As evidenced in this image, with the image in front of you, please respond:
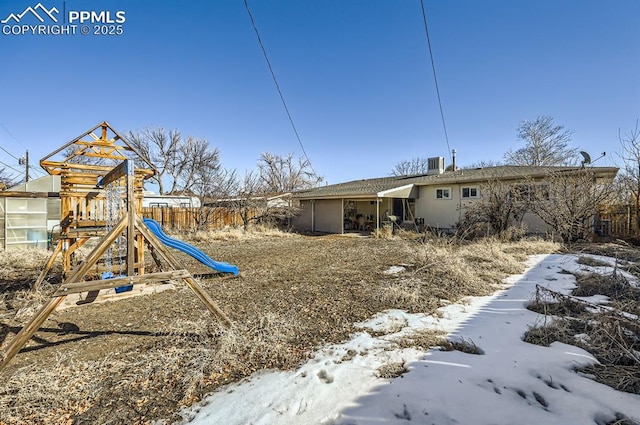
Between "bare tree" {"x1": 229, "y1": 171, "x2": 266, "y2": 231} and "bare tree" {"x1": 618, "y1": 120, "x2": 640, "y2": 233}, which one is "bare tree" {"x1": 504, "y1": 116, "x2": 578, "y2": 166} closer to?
"bare tree" {"x1": 618, "y1": 120, "x2": 640, "y2": 233}

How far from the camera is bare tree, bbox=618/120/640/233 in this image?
32.7 ft

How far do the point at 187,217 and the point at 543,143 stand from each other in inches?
1179

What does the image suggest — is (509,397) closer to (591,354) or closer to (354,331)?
(591,354)

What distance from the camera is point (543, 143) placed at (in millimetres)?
25359

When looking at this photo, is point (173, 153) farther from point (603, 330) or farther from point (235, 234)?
point (603, 330)

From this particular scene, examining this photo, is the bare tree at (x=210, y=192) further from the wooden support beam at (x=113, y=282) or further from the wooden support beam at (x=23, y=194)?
the wooden support beam at (x=113, y=282)

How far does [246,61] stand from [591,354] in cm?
1153

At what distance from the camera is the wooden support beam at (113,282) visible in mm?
2925

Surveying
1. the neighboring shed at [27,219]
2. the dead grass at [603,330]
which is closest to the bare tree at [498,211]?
the dead grass at [603,330]

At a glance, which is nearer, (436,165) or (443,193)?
(443,193)

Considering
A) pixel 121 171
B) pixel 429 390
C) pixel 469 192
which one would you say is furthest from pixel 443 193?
pixel 121 171

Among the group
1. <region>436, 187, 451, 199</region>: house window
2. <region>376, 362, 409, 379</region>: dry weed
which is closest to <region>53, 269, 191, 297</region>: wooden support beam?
<region>376, 362, 409, 379</region>: dry weed

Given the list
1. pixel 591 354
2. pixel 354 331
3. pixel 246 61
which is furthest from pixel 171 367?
pixel 246 61

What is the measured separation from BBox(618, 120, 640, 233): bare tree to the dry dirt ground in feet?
23.9
